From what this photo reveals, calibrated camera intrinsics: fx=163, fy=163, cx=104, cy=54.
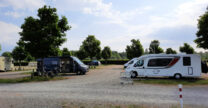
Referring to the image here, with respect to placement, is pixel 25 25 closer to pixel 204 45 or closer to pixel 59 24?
pixel 59 24

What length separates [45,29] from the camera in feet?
60.9

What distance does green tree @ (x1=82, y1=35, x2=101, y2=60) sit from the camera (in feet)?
135

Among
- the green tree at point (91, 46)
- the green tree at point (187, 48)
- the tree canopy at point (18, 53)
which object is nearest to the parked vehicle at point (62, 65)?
the tree canopy at point (18, 53)

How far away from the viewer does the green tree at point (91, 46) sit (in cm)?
A: 4106

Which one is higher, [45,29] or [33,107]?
[45,29]

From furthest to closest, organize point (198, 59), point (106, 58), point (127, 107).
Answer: point (106, 58), point (198, 59), point (127, 107)

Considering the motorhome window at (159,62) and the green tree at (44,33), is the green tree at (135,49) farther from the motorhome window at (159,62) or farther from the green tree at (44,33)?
the motorhome window at (159,62)

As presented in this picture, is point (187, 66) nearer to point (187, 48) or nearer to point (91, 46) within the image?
point (91, 46)

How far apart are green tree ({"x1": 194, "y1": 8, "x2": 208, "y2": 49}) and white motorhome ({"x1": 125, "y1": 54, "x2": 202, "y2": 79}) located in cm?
277

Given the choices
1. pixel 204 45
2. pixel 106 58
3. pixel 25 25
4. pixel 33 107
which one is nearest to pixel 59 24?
pixel 25 25

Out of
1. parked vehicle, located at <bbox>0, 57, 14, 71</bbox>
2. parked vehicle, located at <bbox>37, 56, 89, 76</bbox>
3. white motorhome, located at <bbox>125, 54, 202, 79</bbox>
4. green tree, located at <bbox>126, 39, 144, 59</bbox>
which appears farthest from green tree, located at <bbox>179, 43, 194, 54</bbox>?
parked vehicle, located at <bbox>0, 57, 14, 71</bbox>

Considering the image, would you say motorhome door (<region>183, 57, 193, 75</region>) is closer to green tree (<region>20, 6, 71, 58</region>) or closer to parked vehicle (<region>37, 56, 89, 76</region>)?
parked vehicle (<region>37, 56, 89, 76</region>)

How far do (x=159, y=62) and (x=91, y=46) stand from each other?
2723 cm

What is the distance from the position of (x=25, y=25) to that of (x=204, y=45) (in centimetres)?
1959
